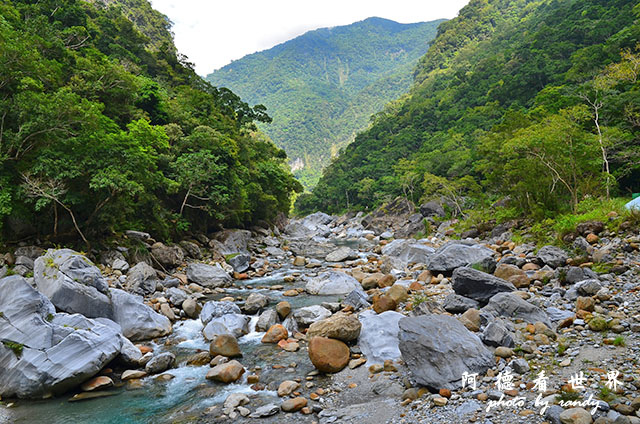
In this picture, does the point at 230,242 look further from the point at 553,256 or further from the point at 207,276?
the point at 553,256

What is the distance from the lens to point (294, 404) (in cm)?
568

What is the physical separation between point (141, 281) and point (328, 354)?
9151mm

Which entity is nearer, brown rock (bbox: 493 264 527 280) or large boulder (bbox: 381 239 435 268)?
brown rock (bbox: 493 264 527 280)

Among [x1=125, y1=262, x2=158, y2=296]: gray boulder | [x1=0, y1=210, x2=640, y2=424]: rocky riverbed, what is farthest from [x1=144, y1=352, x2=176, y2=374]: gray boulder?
[x1=125, y1=262, x2=158, y2=296]: gray boulder

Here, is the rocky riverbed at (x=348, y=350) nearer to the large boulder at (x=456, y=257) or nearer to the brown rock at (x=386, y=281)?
the large boulder at (x=456, y=257)

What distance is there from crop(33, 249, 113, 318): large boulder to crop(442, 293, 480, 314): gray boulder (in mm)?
9083

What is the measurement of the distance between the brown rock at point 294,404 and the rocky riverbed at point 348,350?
3cm

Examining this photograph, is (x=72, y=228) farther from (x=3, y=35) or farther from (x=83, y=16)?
(x=83, y=16)

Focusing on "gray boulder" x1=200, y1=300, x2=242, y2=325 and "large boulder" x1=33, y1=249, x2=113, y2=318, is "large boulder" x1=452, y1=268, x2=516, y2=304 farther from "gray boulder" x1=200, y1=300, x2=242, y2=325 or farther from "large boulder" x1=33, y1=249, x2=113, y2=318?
"large boulder" x1=33, y1=249, x2=113, y2=318

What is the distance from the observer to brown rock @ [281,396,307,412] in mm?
5648

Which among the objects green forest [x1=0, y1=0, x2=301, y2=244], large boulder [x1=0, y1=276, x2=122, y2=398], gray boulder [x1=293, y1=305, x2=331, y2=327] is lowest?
gray boulder [x1=293, y1=305, x2=331, y2=327]

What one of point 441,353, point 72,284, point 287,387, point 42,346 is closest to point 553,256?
point 441,353

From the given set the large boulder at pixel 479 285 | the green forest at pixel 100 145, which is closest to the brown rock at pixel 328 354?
the large boulder at pixel 479 285

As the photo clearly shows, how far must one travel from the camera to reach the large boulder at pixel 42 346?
636 centimetres
